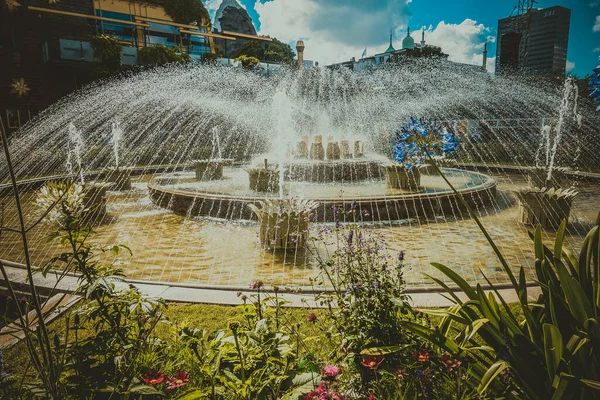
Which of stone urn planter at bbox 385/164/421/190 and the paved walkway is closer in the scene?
the paved walkway

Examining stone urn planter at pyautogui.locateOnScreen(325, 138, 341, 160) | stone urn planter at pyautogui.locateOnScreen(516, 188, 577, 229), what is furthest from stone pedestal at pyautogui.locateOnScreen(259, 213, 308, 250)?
stone urn planter at pyautogui.locateOnScreen(325, 138, 341, 160)

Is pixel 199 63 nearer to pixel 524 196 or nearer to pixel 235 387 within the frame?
pixel 524 196

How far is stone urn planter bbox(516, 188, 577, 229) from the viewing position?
727 cm

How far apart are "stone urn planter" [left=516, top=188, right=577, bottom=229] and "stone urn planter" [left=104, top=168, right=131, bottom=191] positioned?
11.8m

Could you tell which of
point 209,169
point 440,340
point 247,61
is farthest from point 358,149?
point 247,61

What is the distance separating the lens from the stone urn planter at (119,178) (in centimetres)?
1250

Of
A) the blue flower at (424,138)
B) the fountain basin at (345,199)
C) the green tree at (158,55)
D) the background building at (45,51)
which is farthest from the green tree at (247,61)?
the blue flower at (424,138)

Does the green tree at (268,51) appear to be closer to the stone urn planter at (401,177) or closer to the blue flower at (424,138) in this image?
the stone urn planter at (401,177)

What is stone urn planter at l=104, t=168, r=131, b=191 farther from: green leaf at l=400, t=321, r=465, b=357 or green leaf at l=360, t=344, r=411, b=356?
green leaf at l=400, t=321, r=465, b=357

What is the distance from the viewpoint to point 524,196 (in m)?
7.59

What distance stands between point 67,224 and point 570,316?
112 inches

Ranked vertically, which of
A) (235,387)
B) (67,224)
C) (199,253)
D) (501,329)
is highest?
(67,224)

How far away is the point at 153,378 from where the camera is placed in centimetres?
191

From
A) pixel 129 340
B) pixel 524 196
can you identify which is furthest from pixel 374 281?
pixel 524 196
